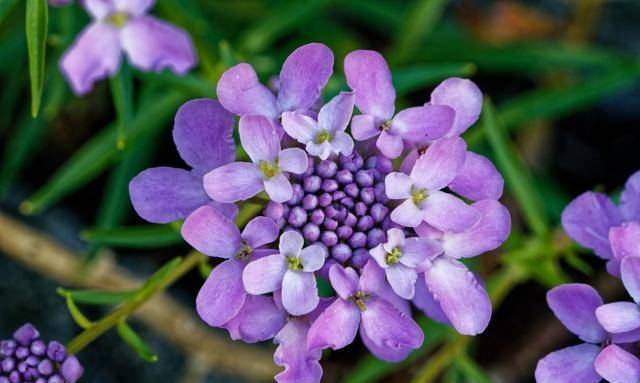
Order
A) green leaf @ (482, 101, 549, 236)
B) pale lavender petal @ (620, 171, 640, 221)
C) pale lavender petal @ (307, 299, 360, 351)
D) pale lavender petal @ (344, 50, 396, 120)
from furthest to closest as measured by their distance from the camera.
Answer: green leaf @ (482, 101, 549, 236)
pale lavender petal @ (620, 171, 640, 221)
pale lavender petal @ (344, 50, 396, 120)
pale lavender petal @ (307, 299, 360, 351)

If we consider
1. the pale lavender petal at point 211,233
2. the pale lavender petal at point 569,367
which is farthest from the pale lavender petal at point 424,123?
the pale lavender petal at point 569,367

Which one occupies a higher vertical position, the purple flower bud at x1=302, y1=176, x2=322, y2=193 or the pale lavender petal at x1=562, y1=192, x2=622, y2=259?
the purple flower bud at x1=302, y1=176, x2=322, y2=193

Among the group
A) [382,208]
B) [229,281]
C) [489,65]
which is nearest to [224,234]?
[229,281]

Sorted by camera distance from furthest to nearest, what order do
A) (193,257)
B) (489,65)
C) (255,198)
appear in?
(489,65) → (193,257) → (255,198)

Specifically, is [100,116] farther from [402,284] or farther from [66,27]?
[402,284]


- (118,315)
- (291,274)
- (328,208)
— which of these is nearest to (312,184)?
(328,208)

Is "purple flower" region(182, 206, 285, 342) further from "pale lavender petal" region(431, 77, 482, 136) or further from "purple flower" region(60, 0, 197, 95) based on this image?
"purple flower" region(60, 0, 197, 95)

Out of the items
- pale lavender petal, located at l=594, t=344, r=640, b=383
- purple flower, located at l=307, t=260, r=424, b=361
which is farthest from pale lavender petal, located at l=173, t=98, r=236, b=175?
pale lavender petal, located at l=594, t=344, r=640, b=383
